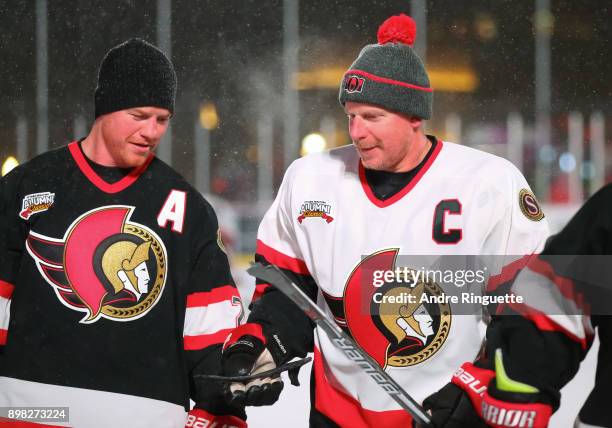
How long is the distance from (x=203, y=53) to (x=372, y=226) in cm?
291

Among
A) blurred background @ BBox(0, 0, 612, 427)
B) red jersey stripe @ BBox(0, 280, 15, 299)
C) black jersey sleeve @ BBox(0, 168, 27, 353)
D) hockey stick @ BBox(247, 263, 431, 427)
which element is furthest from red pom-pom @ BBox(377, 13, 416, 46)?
blurred background @ BBox(0, 0, 612, 427)

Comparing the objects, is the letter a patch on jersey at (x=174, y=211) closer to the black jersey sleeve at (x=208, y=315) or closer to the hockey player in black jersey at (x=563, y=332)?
the black jersey sleeve at (x=208, y=315)

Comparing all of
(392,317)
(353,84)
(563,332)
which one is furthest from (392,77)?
(563,332)

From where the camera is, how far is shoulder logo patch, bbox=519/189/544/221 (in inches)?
68.1

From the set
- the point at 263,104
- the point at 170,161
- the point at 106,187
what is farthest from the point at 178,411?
the point at 263,104

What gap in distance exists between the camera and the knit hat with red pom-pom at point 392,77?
1814 millimetres

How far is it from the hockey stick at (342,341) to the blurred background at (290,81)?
4.51 feet

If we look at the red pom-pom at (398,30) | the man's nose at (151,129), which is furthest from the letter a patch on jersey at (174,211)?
the red pom-pom at (398,30)

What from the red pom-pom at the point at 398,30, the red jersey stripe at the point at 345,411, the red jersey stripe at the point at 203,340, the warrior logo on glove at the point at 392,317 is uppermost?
the red pom-pom at the point at 398,30

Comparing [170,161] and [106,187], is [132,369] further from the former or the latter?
[170,161]

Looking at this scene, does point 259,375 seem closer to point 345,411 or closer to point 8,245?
point 345,411

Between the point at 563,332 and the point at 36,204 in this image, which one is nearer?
the point at 563,332

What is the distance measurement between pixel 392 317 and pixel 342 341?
0.14 m

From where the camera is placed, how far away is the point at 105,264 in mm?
1865
